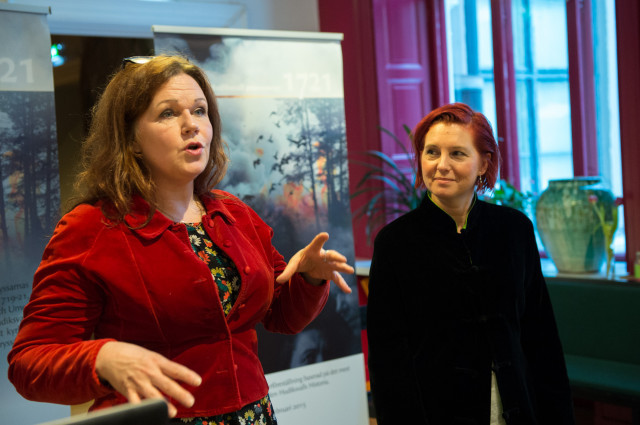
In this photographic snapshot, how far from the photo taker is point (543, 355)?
1840 mm

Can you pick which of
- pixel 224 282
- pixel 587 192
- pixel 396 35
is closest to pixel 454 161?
pixel 224 282

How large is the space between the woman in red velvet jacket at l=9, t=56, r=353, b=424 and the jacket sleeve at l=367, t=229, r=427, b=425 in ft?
1.09

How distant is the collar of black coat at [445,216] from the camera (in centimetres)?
182

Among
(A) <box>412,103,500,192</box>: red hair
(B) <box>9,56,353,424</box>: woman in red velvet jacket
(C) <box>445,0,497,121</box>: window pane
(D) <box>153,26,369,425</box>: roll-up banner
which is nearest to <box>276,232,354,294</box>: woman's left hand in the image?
(B) <box>9,56,353,424</box>: woman in red velvet jacket

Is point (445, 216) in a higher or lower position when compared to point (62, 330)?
higher

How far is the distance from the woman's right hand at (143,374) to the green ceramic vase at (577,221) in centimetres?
306

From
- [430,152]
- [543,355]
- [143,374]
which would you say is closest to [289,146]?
[430,152]

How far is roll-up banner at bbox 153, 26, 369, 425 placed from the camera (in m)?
3.19

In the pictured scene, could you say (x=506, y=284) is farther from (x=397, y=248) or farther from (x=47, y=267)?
(x=47, y=267)

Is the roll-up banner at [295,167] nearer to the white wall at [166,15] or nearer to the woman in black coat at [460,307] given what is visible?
the woman in black coat at [460,307]

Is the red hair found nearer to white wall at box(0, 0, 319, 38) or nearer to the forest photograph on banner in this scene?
the forest photograph on banner

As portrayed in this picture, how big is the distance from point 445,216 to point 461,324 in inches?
11.4

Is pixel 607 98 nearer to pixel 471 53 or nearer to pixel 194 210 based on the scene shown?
pixel 471 53

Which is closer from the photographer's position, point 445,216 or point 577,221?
point 445,216
